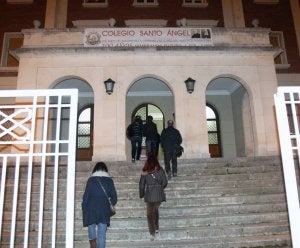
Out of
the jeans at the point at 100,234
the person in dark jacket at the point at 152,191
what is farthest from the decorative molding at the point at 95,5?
the jeans at the point at 100,234

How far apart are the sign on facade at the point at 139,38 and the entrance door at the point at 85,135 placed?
4.96 metres

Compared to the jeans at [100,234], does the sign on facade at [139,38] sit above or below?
above

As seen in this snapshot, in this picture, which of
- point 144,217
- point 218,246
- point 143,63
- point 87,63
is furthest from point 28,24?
point 218,246

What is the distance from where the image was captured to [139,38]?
14.3m

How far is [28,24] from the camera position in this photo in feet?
59.4

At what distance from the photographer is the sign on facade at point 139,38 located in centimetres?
1424

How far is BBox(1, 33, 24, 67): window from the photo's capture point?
1753 cm

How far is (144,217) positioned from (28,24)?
14.5 metres

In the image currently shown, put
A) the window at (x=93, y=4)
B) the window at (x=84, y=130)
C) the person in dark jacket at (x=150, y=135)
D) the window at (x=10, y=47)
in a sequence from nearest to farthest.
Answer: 1. the person in dark jacket at (x=150, y=135)
2. the window at (x=10, y=47)
3. the window at (x=84, y=130)
4. the window at (x=93, y=4)

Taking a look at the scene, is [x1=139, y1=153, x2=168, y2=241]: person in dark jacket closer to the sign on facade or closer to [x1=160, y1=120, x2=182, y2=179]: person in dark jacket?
[x1=160, y1=120, x2=182, y2=179]: person in dark jacket

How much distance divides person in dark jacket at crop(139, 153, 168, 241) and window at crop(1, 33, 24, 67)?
13148 mm

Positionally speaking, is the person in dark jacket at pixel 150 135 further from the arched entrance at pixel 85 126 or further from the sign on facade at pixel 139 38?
the arched entrance at pixel 85 126

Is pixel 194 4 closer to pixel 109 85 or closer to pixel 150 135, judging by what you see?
pixel 109 85

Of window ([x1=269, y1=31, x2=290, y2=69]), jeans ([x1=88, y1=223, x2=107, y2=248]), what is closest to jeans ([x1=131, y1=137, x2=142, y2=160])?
jeans ([x1=88, y1=223, x2=107, y2=248])
